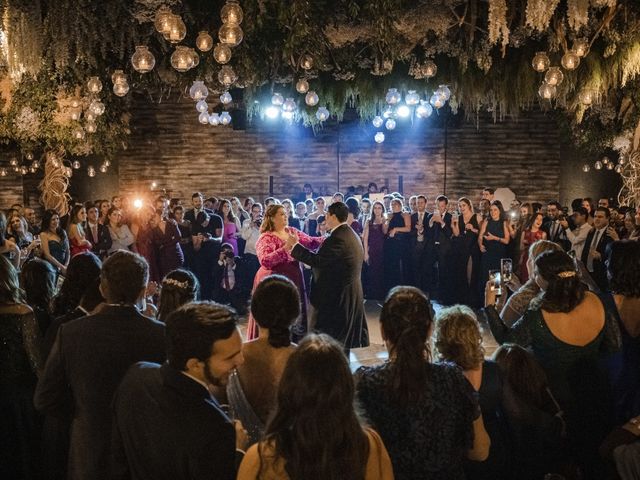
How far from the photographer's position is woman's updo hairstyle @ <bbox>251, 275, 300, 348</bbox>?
8.83 ft

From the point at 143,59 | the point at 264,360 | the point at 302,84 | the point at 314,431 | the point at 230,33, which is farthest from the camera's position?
the point at 302,84

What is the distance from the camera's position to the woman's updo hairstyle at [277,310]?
269 cm

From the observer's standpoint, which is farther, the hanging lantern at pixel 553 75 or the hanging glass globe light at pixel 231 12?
the hanging lantern at pixel 553 75

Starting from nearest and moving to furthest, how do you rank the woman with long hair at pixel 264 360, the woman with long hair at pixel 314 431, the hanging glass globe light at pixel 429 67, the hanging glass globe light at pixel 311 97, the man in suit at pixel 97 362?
1. the woman with long hair at pixel 314 431
2. the man in suit at pixel 97 362
3. the woman with long hair at pixel 264 360
4. the hanging glass globe light at pixel 429 67
5. the hanging glass globe light at pixel 311 97

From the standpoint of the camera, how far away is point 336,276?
18.2ft

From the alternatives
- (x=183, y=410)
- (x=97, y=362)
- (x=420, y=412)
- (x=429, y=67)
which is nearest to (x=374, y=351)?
(x=429, y=67)

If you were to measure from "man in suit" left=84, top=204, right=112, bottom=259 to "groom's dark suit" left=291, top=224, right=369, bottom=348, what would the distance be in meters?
4.23

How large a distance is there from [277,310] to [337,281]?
2870 mm

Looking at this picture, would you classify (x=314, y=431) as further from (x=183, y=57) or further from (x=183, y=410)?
(x=183, y=57)

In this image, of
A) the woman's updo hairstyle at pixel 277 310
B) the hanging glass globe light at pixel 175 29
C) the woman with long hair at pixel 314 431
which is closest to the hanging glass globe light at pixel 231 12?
the hanging glass globe light at pixel 175 29

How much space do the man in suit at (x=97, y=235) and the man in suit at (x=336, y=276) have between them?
4.13 m

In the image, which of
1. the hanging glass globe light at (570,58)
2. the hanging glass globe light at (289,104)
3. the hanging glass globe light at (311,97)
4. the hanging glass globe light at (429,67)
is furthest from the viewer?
the hanging glass globe light at (289,104)

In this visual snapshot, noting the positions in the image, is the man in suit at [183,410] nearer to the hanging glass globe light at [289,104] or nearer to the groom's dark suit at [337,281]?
the groom's dark suit at [337,281]

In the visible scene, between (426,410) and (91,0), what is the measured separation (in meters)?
5.34
